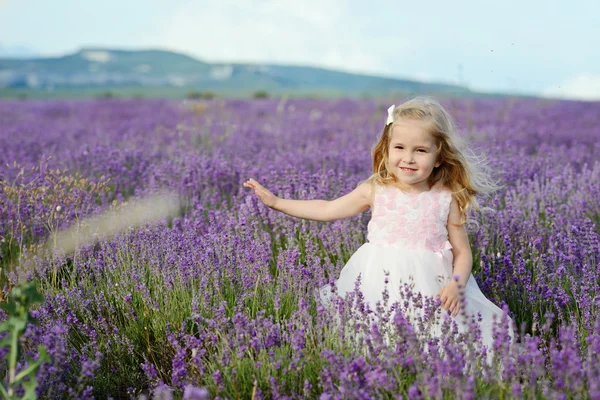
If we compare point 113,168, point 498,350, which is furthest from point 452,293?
point 113,168

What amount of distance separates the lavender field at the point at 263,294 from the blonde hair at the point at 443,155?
16.1 inches

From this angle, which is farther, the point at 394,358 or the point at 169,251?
the point at 169,251

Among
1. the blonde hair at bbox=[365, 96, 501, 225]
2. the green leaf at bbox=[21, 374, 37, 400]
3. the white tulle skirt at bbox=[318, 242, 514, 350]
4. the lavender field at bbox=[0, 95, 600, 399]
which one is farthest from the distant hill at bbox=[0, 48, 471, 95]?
the green leaf at bbox=[21, 374, 37, 400]

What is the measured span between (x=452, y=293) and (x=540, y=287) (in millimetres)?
640

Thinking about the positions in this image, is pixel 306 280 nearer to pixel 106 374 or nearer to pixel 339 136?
pixel 106 374

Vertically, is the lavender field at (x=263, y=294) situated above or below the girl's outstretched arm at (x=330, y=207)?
below

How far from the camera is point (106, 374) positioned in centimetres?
237

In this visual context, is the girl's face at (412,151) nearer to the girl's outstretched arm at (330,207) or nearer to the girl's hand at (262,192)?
the girl's outstretched arm at (330,207)

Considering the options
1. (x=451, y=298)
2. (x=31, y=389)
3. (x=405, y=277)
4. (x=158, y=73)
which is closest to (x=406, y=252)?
(x=405, y=277)

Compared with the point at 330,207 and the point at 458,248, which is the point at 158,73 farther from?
the point at 458,248

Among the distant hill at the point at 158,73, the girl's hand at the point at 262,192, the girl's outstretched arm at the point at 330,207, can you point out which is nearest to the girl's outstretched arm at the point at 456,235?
the girl's outstretched arm at the point at 330,207

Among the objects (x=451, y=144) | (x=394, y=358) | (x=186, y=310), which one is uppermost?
(x=451, y=144)

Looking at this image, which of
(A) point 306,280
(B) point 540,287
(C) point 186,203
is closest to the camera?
(A) point 306,280

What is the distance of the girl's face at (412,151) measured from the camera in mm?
2672
